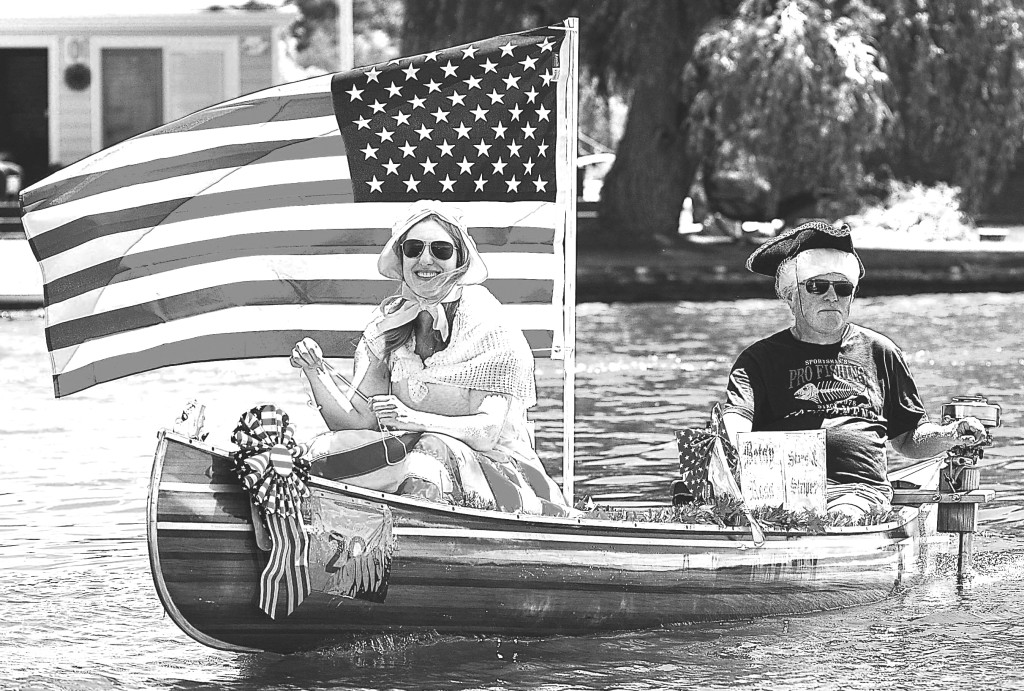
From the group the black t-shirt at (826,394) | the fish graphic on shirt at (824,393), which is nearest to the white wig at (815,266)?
the black t-shirt at (826,394)

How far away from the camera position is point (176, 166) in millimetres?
5582

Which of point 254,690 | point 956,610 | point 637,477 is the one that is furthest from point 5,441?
point 956,610

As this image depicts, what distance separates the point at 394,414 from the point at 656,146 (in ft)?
53.8

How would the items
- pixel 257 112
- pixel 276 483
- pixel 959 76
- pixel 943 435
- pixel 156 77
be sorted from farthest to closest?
pixel 156 77, pixel 959 76, pixel 943 435, pixel 257 112, pixel 276 483

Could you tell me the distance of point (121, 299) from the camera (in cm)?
557

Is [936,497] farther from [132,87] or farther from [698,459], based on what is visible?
[132,87]

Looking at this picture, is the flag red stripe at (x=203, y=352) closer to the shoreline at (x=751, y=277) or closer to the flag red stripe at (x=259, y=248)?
the flag red stripe at (x=259, y=248)

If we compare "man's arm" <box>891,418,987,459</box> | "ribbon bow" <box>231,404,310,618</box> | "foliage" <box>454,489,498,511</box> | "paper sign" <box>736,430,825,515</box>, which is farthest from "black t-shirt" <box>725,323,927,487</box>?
"ribbon bow" <box>231,404,310,618</box>

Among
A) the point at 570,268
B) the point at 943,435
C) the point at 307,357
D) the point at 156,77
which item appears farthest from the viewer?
the point at 156,77

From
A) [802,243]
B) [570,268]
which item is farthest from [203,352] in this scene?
[802,243]

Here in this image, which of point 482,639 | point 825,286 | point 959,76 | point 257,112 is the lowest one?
point 482,639

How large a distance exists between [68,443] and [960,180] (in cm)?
1251

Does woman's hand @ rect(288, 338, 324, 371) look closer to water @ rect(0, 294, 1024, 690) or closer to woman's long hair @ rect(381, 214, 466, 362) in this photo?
woman's long hair @ rect(381, 214, 466, 362)

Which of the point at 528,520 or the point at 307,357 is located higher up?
the point at 307,357
